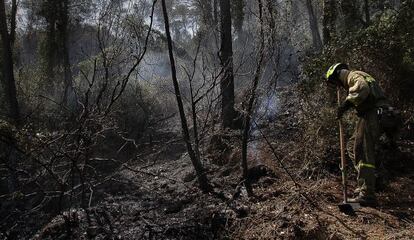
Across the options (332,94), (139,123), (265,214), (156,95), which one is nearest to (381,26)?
(332,94)

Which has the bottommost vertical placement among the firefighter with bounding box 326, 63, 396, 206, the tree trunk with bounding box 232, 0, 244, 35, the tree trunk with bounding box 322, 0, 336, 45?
the firefighter with bounding box 326, 63, 396, 206

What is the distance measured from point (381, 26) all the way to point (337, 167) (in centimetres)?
308

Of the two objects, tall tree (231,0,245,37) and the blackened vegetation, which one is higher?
tall tree (231,0,245,37)

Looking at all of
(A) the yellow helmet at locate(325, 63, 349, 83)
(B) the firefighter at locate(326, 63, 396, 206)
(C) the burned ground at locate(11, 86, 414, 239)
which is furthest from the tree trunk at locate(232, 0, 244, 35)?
(B) the firefighter at locate(326, 63, 396, 206)

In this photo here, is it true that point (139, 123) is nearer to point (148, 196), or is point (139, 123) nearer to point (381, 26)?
point (148, 196)

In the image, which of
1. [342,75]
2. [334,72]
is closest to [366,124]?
[342,75]

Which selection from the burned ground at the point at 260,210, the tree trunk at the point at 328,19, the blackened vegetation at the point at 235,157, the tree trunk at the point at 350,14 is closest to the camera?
the burned ground at the point at 260,210

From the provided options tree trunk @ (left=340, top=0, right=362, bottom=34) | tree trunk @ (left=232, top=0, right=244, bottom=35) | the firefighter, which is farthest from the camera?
tree trunk @ (left=232, top=0, right=244, bottom=35)

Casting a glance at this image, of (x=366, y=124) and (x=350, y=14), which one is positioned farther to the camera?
(x=350, y=14)

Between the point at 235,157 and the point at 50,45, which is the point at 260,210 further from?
the point at 50,45

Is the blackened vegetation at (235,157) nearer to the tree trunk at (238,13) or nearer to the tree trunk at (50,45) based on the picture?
the tree trunk at (50,45)

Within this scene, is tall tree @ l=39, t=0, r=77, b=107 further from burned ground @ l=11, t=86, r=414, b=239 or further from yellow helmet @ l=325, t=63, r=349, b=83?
yellow helmet @ l=325, t=63, r=349, b=83

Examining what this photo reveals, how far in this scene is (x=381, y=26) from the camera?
26.7 feet

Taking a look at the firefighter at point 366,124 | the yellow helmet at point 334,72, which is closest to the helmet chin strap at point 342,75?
the yellow helmet at point 334,72
